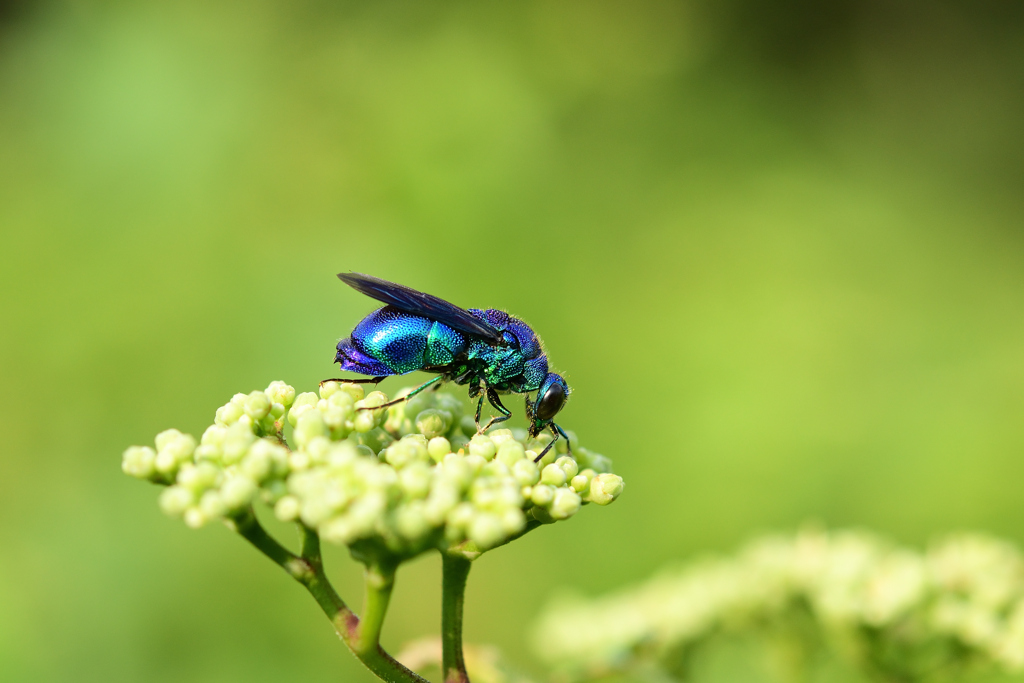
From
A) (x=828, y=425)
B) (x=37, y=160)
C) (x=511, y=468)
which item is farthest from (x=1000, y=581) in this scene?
(x=37, y=160)

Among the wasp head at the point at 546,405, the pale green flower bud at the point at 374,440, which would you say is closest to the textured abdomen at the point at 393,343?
the wasp head at the point at 546,405

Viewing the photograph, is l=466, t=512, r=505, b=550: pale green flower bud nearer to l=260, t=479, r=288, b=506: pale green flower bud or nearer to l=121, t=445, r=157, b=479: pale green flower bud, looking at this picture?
l=260, t=479, r=288, b=506: pale green flower bud

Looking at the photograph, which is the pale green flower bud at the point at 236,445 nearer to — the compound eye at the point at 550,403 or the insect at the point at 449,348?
the insect at the point at 449,348

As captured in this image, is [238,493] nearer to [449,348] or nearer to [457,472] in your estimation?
[457,472]

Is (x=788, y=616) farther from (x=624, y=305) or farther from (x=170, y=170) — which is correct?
(x=170, y=170)

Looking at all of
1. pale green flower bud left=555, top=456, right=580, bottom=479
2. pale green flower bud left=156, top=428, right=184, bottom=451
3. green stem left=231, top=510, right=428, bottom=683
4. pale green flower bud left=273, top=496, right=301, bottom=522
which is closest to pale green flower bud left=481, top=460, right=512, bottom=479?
pale green flower bud left=555, top=456, right=580, bottom=479

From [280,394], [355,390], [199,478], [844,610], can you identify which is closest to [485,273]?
[844,610]
